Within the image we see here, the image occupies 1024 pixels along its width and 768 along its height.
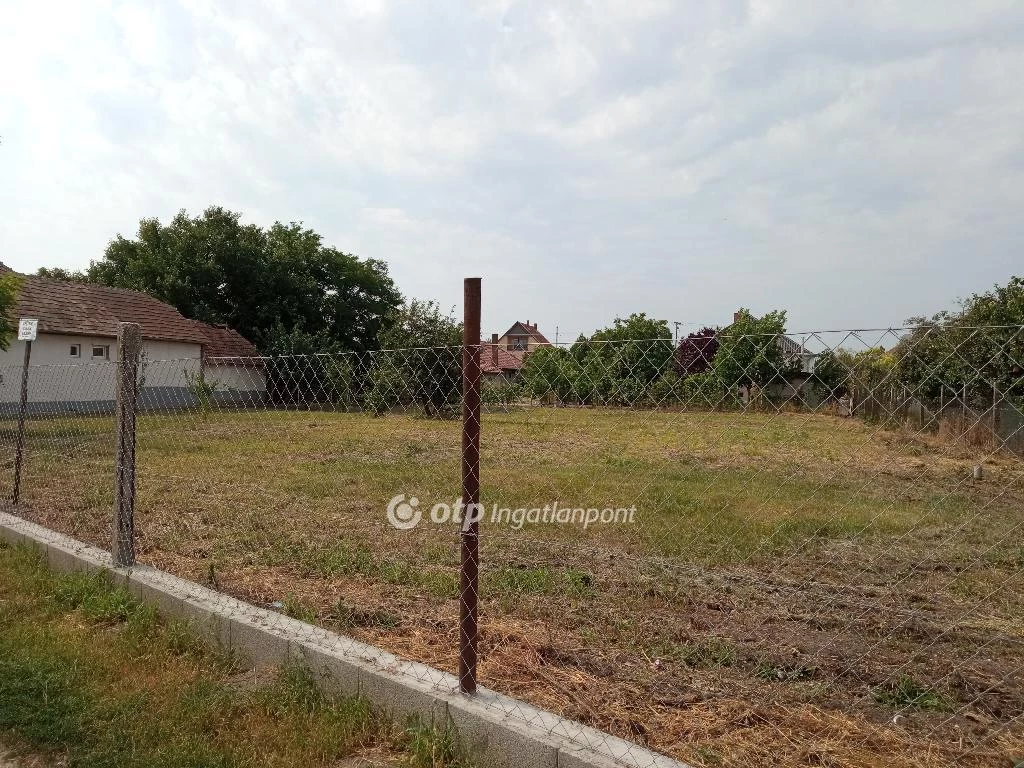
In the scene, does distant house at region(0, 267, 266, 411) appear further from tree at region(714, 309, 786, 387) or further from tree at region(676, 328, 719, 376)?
A: tree at region(714, 309, 786, 387)

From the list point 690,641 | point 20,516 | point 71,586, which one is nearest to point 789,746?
point 690,641

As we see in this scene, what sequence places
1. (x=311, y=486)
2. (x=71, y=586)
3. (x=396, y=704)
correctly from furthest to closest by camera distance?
(x=311, y=486) < (x=71, y=586) < (x=396, y=704)

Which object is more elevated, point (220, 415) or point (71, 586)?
point (220, 415)

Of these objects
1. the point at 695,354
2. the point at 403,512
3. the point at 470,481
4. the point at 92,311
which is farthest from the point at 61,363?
the point at 695,354

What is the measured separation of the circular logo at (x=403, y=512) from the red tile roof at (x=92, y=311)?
1404 cm

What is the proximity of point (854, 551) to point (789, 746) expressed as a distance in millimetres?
3249

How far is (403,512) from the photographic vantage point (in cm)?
603

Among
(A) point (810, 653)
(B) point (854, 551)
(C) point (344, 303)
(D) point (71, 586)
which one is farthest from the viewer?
(C) point (344, 303)

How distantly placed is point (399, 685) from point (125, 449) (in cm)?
249

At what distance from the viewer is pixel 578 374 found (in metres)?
2.81

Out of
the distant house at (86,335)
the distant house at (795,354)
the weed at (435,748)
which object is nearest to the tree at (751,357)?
the distant house at (795,354)

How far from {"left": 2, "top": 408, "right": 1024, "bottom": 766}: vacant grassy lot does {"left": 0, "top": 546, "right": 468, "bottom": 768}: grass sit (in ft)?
1.41

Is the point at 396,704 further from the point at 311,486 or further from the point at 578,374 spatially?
the point at 311,486

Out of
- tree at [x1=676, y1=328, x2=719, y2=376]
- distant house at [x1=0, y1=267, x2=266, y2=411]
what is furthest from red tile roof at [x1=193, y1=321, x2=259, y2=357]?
tree at [x1=676, y1=328, x2=719, y2=376]
